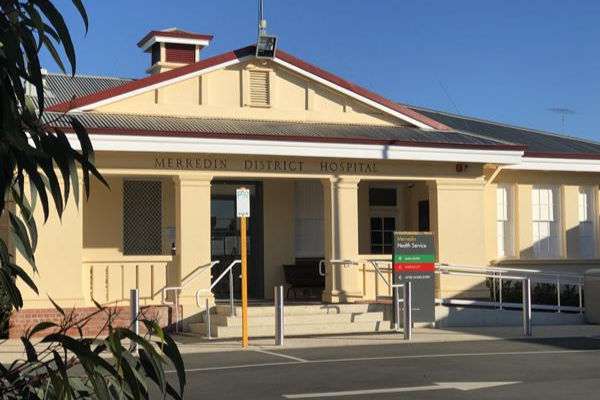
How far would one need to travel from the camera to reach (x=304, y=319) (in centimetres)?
1973

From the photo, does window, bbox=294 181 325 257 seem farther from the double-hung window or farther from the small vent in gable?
the small vent in gable

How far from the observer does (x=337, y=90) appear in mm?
22391

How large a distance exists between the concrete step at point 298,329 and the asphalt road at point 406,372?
2534mm

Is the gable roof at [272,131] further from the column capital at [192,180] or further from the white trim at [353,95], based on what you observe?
the column capital at [192,180]

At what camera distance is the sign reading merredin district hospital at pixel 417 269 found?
19672mm

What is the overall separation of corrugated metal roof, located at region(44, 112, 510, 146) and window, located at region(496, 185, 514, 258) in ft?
6.63

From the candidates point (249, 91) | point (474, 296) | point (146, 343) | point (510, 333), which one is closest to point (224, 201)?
point (249, 91)

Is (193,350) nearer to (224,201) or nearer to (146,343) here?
(224,201)

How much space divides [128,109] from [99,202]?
7.30 feet

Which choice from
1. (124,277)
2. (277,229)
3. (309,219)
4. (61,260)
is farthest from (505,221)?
(61,260)

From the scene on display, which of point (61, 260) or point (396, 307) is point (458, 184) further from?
point (61, 260)

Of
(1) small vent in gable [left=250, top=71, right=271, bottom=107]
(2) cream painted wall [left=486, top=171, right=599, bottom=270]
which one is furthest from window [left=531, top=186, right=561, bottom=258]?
(1) small vent in gable [left=250, top=71, right=271, bottom=107]

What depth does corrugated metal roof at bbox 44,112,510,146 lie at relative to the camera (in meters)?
19.6

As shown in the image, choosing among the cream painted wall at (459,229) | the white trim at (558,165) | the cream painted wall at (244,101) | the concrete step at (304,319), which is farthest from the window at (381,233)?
the concrete step at (304,319)
